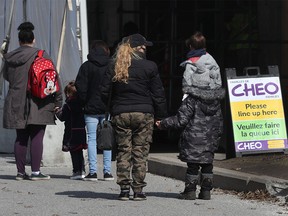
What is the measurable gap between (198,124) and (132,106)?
0.72 meters

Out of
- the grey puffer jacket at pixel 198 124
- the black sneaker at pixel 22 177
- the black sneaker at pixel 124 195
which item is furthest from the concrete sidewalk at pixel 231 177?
the black sneaker at pixel 22 177

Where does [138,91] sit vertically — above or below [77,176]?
above

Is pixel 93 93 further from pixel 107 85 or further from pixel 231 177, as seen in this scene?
pixel 231 177

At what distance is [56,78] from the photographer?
13.3 meters

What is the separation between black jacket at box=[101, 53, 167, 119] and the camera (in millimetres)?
11188

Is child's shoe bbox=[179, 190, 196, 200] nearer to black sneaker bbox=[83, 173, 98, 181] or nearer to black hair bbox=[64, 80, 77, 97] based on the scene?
black sneaker bbox=[83, 173, 98, 181]

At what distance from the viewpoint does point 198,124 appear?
1133cm

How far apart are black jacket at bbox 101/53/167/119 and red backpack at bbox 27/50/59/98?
1933 mm

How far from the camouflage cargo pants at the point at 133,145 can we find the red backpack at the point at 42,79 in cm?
208

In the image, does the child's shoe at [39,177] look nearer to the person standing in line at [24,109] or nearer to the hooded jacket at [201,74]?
the person standing in line at [24,109]

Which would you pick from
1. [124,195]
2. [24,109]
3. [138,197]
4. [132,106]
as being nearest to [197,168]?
[138,197]

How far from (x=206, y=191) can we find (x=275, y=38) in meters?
11.3

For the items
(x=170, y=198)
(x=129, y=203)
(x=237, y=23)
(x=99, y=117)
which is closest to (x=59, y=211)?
(x=129, y=203)

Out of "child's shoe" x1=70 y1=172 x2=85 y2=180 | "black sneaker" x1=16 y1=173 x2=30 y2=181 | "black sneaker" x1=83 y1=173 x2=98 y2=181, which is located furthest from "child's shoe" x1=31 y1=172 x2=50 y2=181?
"black sneaker" x1=83 y1=173 x2=98 y2=181
